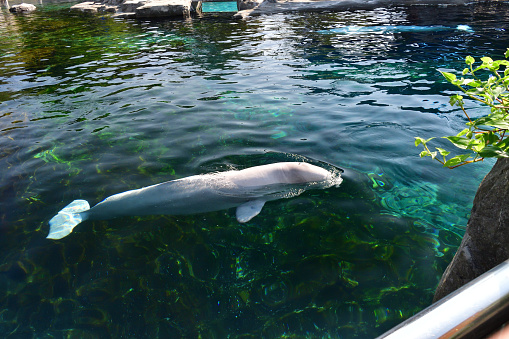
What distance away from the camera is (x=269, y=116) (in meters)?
6.82

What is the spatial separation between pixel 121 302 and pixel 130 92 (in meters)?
6.49

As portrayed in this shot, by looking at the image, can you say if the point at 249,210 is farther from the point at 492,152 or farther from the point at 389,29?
the point at 389,29

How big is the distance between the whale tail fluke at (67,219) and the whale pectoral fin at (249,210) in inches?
72.4

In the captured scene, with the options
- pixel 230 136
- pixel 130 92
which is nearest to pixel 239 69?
pixel 130 92

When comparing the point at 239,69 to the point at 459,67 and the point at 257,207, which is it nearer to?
the point at 459,67

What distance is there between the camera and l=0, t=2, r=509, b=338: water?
302cm

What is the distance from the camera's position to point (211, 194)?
4.43 metres

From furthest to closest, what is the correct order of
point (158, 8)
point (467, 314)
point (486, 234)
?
1. point (158, 8)
2. point (486, 234)
3. point (467, 314)

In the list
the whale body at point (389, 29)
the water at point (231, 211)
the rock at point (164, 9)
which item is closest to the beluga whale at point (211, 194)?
the water at point (231, 211)

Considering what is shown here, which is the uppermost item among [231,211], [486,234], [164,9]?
[164,9]

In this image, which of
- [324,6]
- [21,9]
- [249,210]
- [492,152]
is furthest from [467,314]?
[21,9]

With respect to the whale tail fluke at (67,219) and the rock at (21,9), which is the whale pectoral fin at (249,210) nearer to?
the whale tail fluke at (67,219)

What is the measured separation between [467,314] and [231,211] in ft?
11.1

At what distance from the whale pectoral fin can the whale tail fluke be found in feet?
6.03
